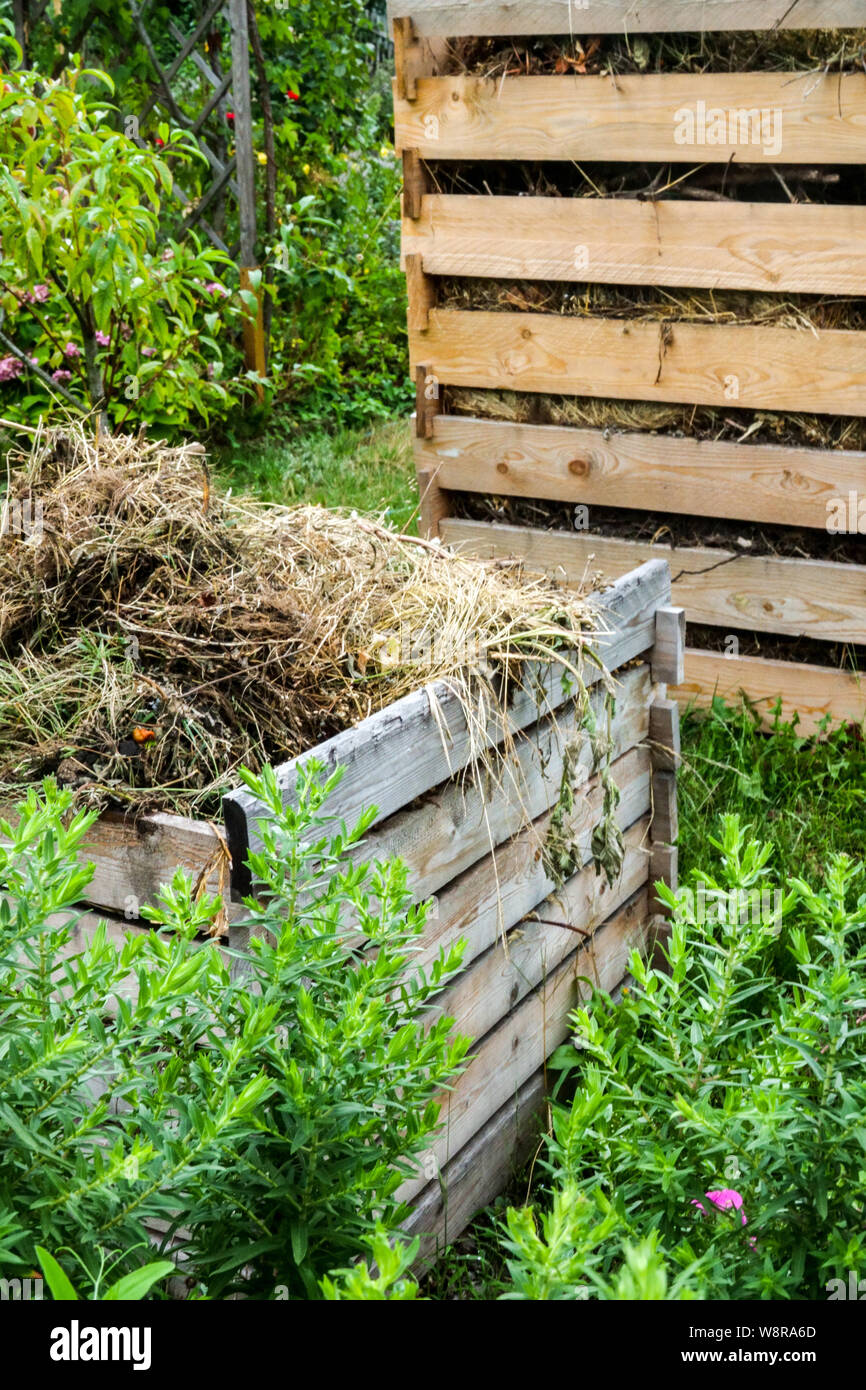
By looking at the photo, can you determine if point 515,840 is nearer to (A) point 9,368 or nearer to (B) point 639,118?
(B) point 639,118

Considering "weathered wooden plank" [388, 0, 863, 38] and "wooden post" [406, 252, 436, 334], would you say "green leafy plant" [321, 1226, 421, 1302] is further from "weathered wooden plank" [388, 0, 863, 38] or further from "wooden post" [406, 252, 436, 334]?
"wooden post" [406, 252, 436, 334]

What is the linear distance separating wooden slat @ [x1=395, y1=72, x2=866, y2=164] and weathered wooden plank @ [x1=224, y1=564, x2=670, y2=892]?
1.82 meters

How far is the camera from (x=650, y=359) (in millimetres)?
3992

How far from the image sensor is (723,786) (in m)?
3.76

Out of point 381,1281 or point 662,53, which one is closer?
point 381,1281

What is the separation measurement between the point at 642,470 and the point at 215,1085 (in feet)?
10.3

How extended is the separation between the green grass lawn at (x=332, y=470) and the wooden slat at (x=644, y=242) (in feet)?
4.69

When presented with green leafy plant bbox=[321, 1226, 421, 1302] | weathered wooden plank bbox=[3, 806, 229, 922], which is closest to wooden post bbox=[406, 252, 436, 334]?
weathered wooden plank bbox=[3, 806, 229, 922]

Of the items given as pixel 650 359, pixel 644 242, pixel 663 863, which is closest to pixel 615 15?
pixel 644 242

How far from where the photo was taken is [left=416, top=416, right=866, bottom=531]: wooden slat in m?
3.86

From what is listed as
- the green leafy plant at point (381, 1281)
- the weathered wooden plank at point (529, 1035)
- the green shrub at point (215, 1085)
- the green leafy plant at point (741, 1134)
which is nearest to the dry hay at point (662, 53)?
the weathered wooden plank at point (529, 1035)

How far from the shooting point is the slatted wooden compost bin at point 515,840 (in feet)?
6.66

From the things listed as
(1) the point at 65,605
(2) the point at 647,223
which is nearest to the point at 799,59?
(2) the point at 647,223

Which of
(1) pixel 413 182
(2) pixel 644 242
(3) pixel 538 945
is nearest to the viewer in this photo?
(3) pixel 538 945
